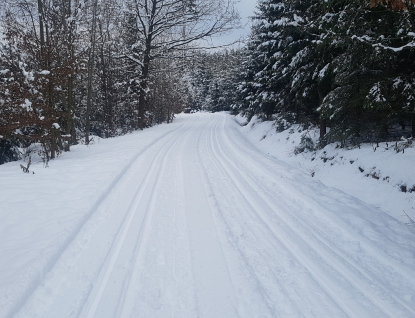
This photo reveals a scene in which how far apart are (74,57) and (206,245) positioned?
9.80 metres

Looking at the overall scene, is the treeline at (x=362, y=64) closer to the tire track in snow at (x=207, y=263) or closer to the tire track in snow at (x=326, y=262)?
the tire track in snow at (x=326, y=262)

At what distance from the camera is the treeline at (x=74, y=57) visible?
884 centimetres

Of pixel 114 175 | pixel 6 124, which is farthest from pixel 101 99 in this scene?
pixel 114 175

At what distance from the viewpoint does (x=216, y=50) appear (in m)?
14.3

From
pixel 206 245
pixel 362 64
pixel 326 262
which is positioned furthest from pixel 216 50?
pixel 326 262

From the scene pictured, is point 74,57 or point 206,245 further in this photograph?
point 74,57

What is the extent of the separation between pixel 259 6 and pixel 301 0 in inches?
416

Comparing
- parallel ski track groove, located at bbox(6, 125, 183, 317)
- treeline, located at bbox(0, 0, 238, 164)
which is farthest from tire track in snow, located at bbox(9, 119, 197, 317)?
treeline, located at bbox(0, 0, 238, 164)

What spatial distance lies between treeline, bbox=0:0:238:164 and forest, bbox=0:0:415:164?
6 cm

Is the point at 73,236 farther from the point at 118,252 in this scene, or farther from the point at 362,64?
the point at 362,64

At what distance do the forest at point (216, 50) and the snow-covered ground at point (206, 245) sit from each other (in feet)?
6.19

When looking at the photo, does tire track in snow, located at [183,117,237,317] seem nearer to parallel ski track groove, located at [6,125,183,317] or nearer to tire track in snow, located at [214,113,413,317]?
tire track in snow, located at [214,113,413,317]

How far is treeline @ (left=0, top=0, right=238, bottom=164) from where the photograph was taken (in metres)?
8.84

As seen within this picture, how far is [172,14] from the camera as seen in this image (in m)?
14.9
